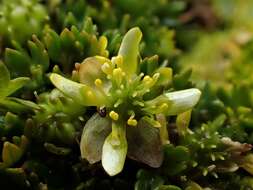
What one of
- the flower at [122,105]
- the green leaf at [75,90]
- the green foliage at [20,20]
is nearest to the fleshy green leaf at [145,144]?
the flower at [122,105]

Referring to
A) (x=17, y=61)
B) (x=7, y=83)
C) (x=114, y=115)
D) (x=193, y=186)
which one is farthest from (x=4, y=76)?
(x=193, y=186)

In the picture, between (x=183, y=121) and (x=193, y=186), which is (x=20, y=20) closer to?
(x=183, y=121)

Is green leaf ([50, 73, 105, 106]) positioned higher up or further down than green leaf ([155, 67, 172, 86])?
higher up

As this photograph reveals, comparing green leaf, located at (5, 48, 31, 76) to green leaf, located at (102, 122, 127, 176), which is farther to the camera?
green leaf, located at (5, 48, 31, 76)

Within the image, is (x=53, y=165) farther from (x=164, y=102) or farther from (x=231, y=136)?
(x=231, y=136)

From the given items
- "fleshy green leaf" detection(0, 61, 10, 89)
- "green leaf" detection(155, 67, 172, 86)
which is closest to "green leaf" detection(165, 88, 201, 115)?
"green leaf" detection(155, 67, 172, 86)

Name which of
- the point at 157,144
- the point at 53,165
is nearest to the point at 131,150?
the point at 157,144

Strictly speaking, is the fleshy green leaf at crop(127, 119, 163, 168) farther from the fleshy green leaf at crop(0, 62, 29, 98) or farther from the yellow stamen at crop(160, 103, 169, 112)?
the fleshy green leaf at crop(0, 62, 29, 98)
